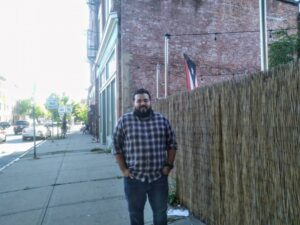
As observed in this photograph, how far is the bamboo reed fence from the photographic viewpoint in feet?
11.1

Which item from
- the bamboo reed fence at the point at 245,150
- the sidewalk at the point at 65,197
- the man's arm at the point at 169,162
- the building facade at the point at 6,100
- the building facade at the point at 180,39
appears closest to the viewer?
the bamboo reed fence at the point at 245,150

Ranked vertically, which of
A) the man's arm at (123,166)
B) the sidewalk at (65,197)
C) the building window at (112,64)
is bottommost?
the sidewalk at (65,197)

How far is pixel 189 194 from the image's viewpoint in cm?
613

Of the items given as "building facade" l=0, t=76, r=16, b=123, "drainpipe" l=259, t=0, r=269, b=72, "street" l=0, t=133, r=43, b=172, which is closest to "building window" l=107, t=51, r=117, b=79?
"street" l=0, t=133, r=43, b=172

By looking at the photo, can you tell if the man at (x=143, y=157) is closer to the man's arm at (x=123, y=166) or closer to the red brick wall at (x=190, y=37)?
the man's arm at (x=123, y=166)

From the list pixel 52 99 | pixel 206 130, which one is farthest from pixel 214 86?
pixel 52 99

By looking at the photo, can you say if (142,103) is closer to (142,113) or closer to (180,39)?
(142,113)

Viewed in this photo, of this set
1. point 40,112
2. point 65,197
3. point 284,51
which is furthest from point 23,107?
point 65,197

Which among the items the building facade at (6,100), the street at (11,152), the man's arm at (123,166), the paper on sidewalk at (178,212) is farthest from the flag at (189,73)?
the building facade at (6,100)

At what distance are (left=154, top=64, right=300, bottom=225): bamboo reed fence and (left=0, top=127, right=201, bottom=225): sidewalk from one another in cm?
83

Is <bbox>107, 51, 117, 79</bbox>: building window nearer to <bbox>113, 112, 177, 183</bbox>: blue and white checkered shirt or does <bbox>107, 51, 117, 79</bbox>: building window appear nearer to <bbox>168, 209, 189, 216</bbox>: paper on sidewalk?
<bbox>168, 209, 189, 216</bbox>: paper on sidewalk

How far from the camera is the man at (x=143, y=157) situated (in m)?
4.36

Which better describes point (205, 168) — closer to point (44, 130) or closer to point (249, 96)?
point (249, 96)

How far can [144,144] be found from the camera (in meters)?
4.36
